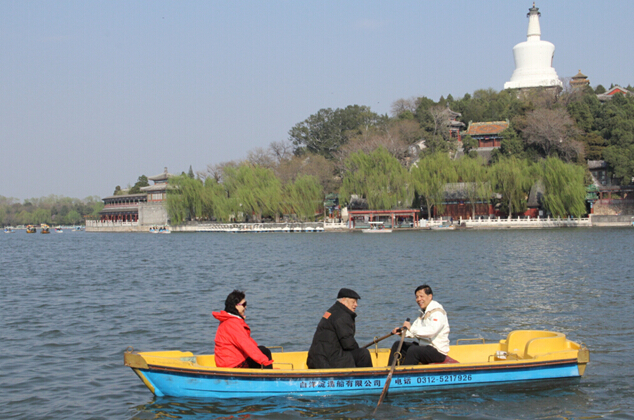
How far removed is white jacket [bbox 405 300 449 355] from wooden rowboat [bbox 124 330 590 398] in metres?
0.29

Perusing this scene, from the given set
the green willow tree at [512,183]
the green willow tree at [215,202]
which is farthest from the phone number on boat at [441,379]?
the green willow tree at [215,202]

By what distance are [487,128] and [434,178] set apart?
1707cm

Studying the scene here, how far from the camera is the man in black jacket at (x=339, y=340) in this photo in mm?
7684

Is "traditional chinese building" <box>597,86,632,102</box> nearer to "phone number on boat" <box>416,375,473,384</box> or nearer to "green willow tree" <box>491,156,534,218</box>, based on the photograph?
"green willow tree" <box>491,156,534,218</box>

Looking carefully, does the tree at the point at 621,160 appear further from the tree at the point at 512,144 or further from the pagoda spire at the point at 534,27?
the pagoda spire at the point at 534,27

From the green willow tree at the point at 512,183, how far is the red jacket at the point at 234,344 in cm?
4763

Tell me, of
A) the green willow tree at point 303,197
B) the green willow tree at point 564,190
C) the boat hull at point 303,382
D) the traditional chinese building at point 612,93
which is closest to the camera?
the boat hull at point 303,382

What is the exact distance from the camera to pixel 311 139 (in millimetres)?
80312

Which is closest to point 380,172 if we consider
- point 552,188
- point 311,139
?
point 552,188

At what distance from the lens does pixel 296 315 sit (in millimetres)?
15016

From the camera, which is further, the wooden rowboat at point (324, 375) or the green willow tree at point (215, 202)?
the green willow tree at point (215, 202)

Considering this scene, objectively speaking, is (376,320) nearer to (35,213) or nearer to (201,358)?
(201,358)

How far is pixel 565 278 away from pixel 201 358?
15.8 meters

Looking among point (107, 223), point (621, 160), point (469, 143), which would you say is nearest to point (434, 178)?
point (469, 143)
